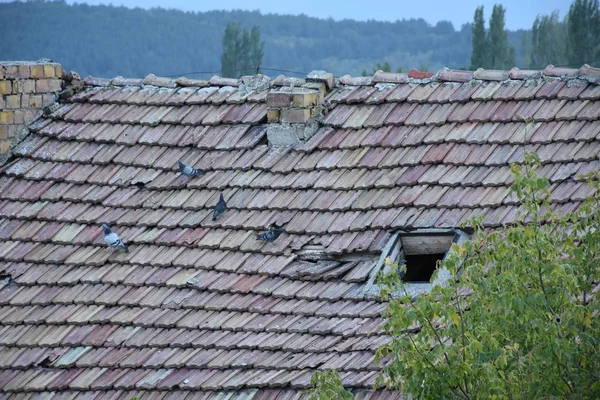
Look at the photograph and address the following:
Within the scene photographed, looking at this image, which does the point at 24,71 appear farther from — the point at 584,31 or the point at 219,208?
the point at 584,31

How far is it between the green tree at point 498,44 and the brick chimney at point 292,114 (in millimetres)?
43379

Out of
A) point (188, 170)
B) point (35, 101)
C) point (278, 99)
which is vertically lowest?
point (188, 170)

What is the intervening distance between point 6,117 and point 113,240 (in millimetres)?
2757

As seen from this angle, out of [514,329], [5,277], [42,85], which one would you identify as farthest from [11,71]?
[514,329]

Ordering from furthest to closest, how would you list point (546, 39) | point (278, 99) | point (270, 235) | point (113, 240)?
point (546, 39)
point (278, 99)
point (113, 240)
point (270, 235)

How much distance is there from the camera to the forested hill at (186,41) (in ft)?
246

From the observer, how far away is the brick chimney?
424 inches

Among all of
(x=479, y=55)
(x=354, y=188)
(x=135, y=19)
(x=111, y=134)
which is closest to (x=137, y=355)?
(x=354, y=188)

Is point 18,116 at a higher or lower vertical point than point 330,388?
higher

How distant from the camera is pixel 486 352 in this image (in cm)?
621

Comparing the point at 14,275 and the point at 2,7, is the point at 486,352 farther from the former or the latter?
the point at 2,7

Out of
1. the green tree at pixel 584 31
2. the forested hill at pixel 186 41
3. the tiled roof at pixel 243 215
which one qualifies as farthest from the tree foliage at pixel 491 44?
the tiled roof at pixel 243 215

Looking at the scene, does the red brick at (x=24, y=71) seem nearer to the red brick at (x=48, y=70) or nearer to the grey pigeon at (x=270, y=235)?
the red brick at (x=48, y=70)

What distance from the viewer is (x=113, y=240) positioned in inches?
400
